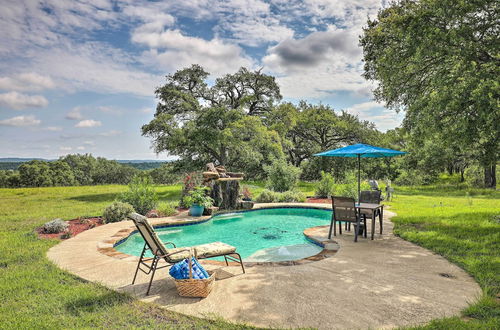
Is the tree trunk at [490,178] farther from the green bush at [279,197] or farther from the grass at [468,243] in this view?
the green bush at [279,197]

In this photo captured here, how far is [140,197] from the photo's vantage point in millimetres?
10586

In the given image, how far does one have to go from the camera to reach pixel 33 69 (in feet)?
39.5

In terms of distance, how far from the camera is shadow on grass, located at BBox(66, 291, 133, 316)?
3.45 m

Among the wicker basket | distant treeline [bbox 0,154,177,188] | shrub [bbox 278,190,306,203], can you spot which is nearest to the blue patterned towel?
the wicker basket

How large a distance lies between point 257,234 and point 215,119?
→ 12.4m

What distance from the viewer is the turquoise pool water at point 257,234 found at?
6.87m

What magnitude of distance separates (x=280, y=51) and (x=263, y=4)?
289cm

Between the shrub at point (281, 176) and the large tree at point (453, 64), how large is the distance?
8464 mm

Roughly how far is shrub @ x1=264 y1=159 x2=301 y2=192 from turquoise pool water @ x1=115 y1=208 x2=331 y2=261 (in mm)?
3758

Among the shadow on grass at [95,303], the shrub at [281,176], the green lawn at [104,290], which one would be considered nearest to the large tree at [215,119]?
the shrub at [281,176]

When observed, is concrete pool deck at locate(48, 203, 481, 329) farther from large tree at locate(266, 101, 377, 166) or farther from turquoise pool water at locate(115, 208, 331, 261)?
large tree at locate(266, 101, 377, 166)

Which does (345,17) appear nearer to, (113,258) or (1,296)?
(113,258)

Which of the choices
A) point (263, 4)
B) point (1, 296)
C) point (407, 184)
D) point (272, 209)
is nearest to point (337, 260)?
point (1, 296)

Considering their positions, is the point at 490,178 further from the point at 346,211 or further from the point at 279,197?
the point at 346,211
